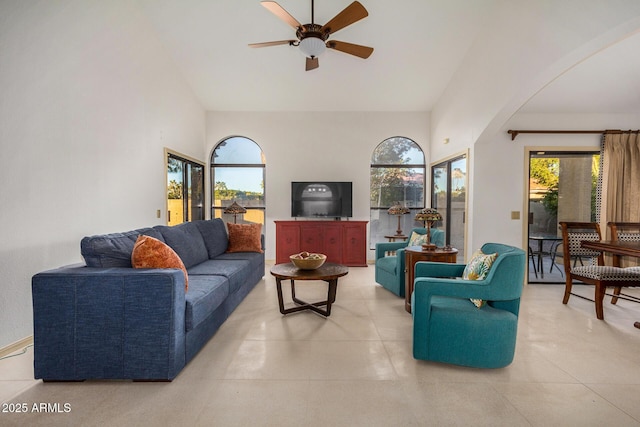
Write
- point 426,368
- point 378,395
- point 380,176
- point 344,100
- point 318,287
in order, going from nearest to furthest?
point 378,395 → point 426,368 → point 318,287 → point 344,100 → point 380,176

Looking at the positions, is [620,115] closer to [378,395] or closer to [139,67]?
[378,395]

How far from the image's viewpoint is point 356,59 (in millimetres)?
4930

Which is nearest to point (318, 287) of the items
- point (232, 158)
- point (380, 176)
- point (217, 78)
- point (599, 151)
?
point (380, 176)

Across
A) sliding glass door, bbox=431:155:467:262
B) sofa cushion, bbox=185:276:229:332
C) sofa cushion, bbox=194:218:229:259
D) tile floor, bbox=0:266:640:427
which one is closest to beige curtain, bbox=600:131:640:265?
sliding glass door, bbox=431:155:467:262

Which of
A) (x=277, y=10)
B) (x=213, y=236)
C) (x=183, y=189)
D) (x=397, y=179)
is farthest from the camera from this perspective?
(x=397, y=179)

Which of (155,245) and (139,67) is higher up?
(139,67)

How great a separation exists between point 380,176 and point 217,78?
3.52m

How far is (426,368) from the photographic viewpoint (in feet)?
7.38

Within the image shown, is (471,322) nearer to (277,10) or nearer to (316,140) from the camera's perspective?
(277,10)

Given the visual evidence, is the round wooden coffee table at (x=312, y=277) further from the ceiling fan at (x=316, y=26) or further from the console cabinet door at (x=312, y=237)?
the console cabinet door at (x=312, y=237)

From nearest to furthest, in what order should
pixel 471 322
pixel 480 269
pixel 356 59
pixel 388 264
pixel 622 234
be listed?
pixel 471 322
pixel 480 269
pixel 622 234
pixel 388 264
pixel 356 59

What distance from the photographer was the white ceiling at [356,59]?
404cm

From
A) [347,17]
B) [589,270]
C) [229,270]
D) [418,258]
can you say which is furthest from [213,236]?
[589,270]

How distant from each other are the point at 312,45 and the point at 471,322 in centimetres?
282
